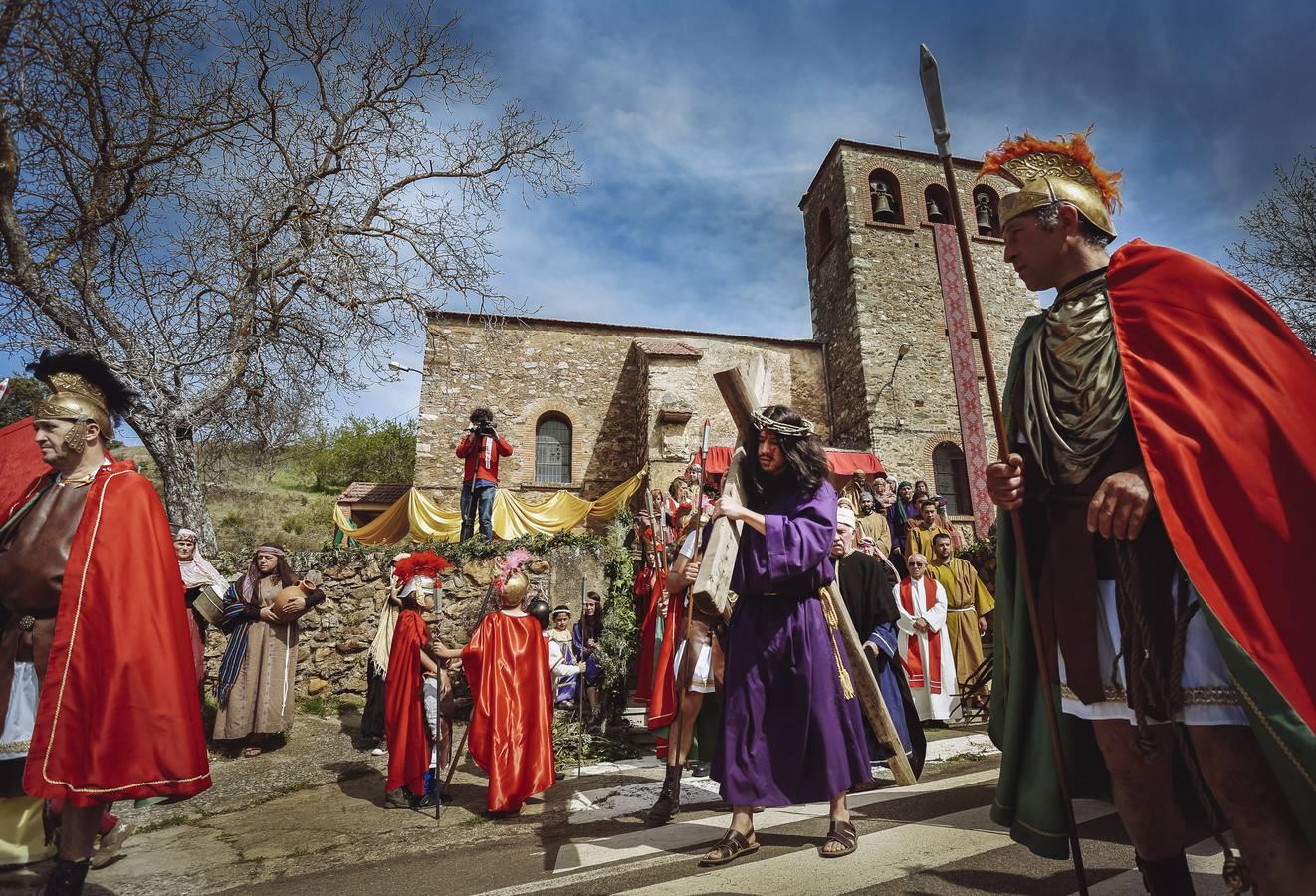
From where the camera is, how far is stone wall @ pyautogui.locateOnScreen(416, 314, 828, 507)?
17.2 meters

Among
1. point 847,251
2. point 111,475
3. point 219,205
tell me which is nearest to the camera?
point 111,475

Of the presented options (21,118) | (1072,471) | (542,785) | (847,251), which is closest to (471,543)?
(542,785)

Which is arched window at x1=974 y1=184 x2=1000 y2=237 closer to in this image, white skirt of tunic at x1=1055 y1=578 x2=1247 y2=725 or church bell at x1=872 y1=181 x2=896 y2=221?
church bell at x1=872 y1=181 x2=896 y2=221

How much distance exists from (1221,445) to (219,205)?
12.2 metres

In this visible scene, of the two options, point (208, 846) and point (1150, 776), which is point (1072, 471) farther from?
point (208, 846)

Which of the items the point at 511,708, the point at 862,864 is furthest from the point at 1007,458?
the point at 511,708

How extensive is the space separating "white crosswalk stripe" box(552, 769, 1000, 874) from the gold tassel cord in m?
0.91

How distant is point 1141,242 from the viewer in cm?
190

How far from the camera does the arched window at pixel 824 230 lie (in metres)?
21.8

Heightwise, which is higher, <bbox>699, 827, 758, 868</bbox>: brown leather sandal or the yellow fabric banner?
the yellow fabric banner

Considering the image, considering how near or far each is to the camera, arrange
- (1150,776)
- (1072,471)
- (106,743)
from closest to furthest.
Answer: (1150,776), (1072,471), (106,743)

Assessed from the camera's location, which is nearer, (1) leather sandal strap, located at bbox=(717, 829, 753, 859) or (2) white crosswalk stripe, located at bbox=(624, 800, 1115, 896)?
(2) white crosswalk stripe, located at bbox=(624, 800, 1115, 896)

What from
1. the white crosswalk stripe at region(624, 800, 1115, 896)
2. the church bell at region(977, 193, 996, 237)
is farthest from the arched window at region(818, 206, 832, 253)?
the white crosswalk stripe at region(624, 800, 1115, 896)

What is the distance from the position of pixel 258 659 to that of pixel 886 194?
19814 millimetres
